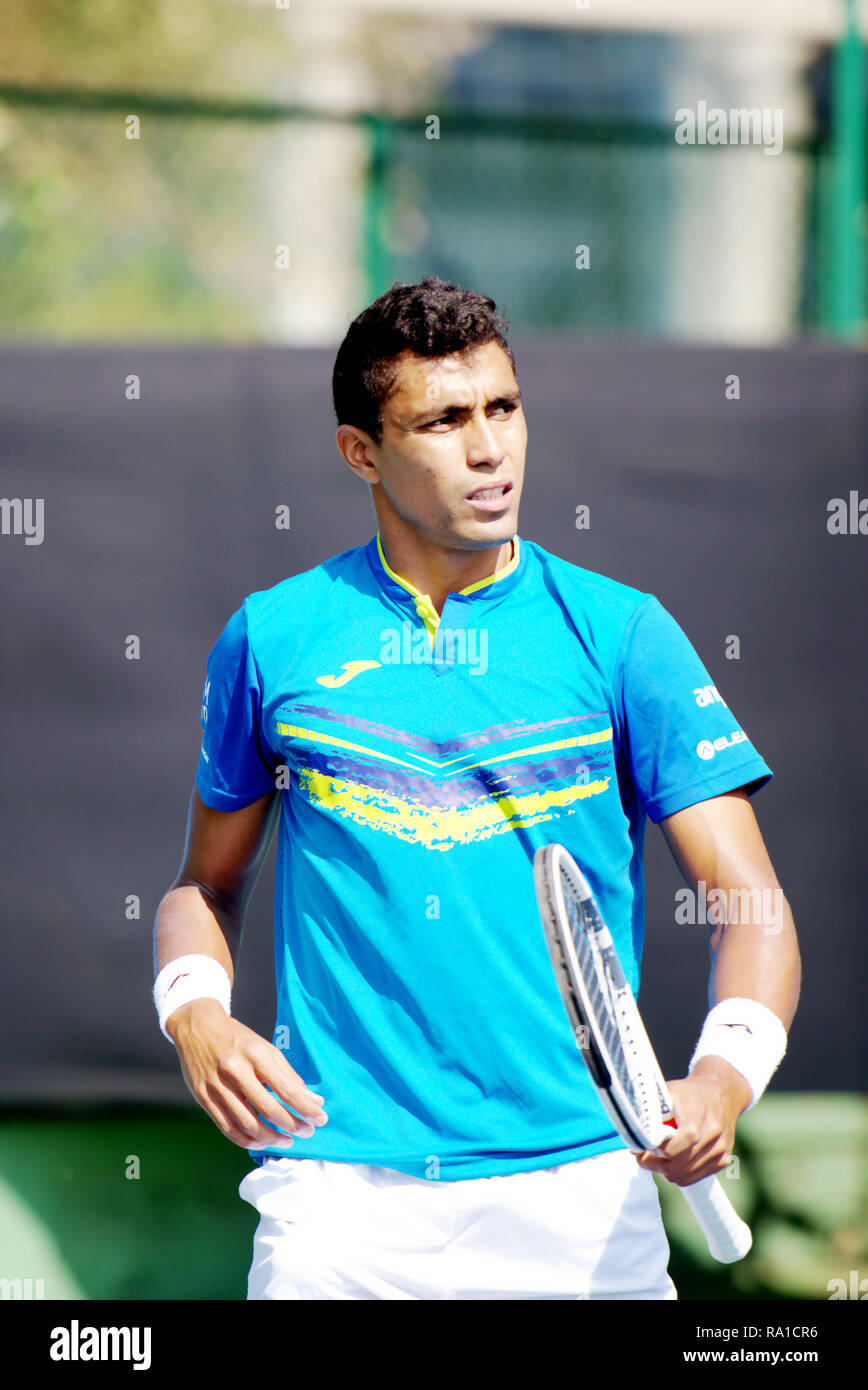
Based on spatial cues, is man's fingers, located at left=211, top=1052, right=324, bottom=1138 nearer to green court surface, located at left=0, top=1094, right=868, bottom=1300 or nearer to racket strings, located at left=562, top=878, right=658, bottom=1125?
racket strings, located at left=562, top=878, right=658, bottom=1125

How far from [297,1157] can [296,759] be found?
55 cm

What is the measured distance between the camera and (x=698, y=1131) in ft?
6.08

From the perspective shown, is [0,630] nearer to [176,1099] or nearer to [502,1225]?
[176,1099]

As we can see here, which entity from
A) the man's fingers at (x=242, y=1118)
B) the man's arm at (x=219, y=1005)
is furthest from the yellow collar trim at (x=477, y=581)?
the man's fingers at (x=242, y=1118)

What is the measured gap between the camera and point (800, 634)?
3.80 meters

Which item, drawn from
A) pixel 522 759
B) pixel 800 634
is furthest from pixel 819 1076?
pixel 522 759

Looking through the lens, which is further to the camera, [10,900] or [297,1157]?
[10,900]

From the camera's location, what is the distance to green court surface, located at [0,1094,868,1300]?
3.87m

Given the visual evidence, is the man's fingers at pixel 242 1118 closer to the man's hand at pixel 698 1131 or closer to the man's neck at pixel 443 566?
the man's hand at pixel 698 1131

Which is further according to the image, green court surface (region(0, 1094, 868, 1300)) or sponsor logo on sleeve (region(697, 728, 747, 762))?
green court surface (region(0, 1094, 868, 1300))

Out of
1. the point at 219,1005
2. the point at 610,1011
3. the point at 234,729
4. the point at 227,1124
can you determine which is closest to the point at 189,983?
the point at 219,1005

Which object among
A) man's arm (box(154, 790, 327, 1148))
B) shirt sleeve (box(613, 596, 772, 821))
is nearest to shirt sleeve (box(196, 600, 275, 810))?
man's arm (box(154, 790, 327, 1148))

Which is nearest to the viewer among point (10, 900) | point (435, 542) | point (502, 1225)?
point (502, 1225)

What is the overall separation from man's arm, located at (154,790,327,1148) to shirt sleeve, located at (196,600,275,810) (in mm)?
49
